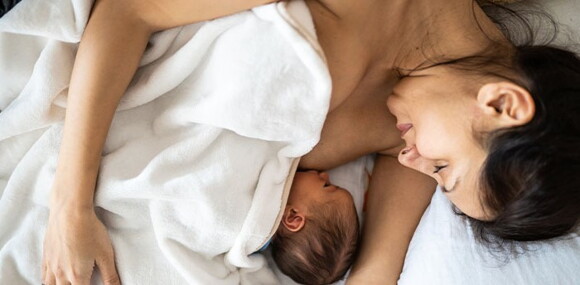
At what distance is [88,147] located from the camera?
96cm

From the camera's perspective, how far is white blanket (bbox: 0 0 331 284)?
0.94 meters

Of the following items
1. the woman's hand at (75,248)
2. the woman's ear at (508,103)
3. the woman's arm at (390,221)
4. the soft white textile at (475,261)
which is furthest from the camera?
the woman's arm at (390,221)

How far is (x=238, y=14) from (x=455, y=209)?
0.57 meters

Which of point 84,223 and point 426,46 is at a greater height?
point 426,46

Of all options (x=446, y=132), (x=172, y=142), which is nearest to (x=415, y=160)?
(x=446, y=132)

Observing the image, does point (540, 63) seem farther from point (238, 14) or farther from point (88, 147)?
point (88, 147)

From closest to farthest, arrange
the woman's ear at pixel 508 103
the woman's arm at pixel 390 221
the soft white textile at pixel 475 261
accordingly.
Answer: the woman's ear at pixel 508 103
the soft white textile at pixel 475 261
the woman's arm at pixel 390 221

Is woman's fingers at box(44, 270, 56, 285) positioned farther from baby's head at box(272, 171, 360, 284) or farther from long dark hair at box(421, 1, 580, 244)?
long dark hair at box(421, 1, 580, 244)

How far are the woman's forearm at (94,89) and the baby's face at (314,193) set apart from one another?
1.23 feet

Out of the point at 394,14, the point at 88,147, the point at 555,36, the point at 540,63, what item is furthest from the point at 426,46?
the point at 88,147

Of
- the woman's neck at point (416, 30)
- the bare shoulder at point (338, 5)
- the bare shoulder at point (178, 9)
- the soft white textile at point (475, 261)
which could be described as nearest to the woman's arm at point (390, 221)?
the soft white textile at point (475, 261)

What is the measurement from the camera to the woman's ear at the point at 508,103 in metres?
0.86

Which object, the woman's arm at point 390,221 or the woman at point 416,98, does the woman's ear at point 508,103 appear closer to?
the woman at point 416,98

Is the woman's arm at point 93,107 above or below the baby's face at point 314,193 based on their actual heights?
above
